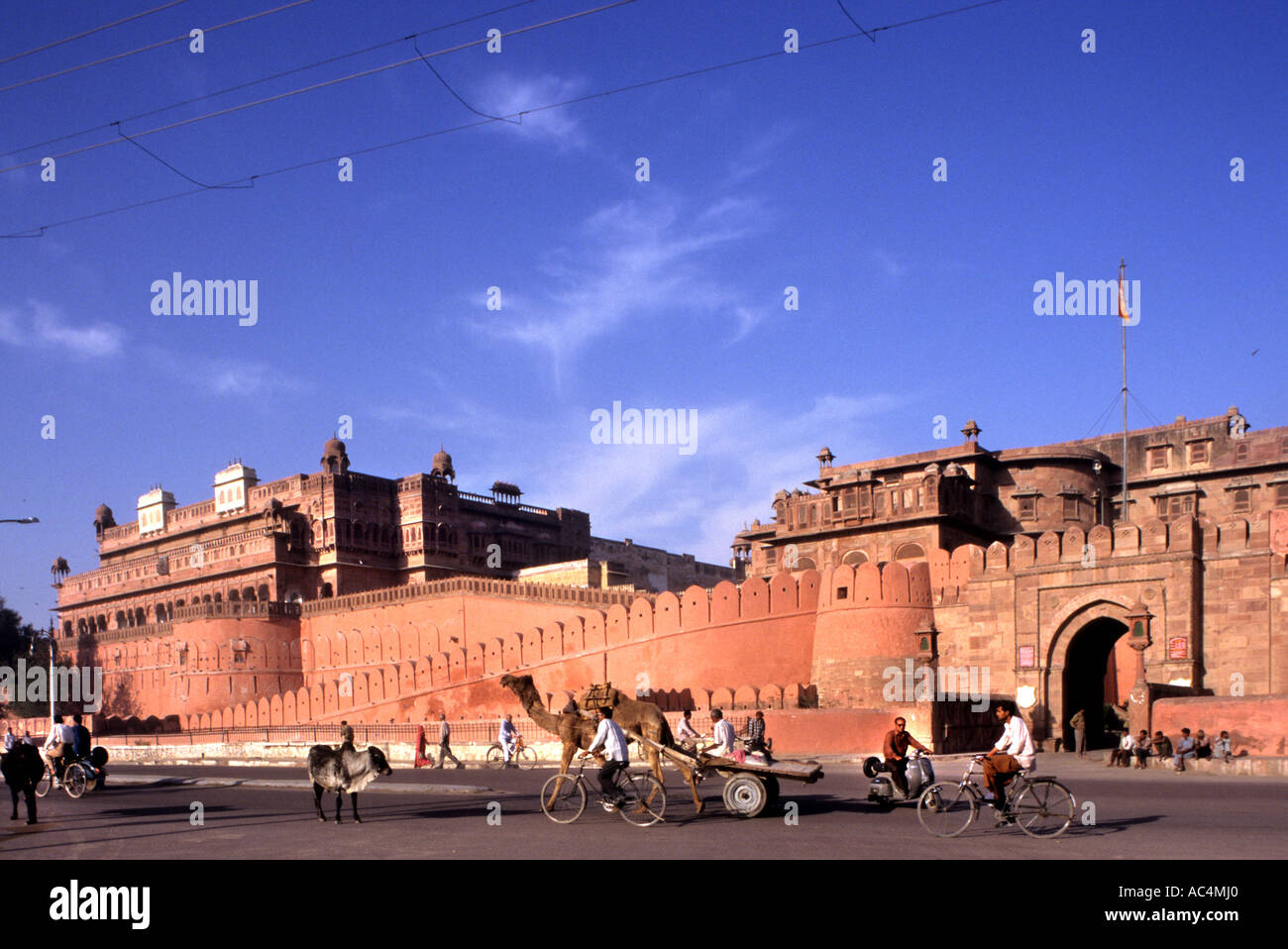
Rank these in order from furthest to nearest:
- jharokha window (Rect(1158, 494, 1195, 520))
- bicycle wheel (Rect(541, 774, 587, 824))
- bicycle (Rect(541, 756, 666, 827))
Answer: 1. jharokha window (Rect(1158, 494, 1195, 520))
2. bicycle wheel (Rect(541, 774, 587, 824))
3. bicycle (Rect(541, 756, 666, 827))

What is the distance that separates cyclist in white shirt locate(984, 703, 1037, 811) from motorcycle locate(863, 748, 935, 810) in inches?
97.8

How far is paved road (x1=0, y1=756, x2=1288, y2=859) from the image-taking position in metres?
10.4

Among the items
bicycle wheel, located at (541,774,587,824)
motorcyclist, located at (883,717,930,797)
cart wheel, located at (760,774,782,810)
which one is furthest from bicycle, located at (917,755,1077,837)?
bicycle wheel, located at (541,774,587,824)

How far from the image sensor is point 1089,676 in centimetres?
3030

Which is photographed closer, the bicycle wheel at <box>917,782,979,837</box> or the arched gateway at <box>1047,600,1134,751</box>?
the bicycle wheel at <box>917,782,979,837</box>

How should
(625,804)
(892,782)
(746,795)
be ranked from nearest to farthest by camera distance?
1. (625,804)
2. (746,795)
3. (892,782)

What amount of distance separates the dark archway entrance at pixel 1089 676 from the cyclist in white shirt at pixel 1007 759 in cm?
1746

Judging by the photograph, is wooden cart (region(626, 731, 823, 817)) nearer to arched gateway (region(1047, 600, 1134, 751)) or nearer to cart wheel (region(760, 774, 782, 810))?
cart wheel (region(760, 774, 782, 810))

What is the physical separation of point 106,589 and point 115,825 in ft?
193

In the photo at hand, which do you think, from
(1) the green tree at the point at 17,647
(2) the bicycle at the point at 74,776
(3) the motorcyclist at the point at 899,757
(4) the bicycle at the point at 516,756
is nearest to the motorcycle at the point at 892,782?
(3) the motorcyclist at the point at 899,757

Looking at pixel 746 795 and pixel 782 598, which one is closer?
pixel 746 795

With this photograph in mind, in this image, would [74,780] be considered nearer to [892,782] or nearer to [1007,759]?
[892,782]

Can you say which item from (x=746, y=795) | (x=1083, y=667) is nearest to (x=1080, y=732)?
(x=1083, y=667)

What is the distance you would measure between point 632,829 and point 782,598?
2058cm
